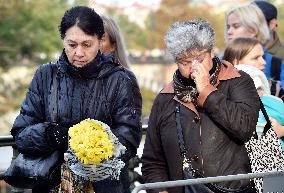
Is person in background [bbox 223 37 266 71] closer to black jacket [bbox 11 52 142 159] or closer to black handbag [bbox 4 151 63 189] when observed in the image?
black jacket [bbox 11 52 142 159]

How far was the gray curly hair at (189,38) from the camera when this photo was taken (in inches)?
155

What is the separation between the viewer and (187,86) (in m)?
3.97

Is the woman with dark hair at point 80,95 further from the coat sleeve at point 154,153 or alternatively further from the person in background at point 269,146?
the person in background at point 269,146

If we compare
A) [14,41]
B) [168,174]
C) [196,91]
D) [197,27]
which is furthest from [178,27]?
[14,41]

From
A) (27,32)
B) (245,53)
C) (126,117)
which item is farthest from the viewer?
(27,32)

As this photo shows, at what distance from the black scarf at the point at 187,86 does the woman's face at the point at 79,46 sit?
486 millimetres

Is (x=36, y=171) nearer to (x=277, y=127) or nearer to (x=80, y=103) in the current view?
(x=80, y=103)

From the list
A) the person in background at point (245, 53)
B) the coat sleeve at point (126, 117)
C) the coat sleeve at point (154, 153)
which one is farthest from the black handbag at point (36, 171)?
the person in background at point (245, 53)

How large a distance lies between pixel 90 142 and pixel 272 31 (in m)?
3.26

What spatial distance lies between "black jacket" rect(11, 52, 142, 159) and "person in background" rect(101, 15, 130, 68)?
3.07 ft

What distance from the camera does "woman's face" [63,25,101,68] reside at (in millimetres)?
4074

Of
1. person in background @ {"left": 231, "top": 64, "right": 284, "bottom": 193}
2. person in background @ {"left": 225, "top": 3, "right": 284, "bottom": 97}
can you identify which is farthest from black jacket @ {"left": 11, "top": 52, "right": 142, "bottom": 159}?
person in background @ {"left": 225, "top": 3, "right": 284, "bottom": 97}

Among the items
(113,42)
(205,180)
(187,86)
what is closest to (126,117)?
(187,86)

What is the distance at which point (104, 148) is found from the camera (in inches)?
145
